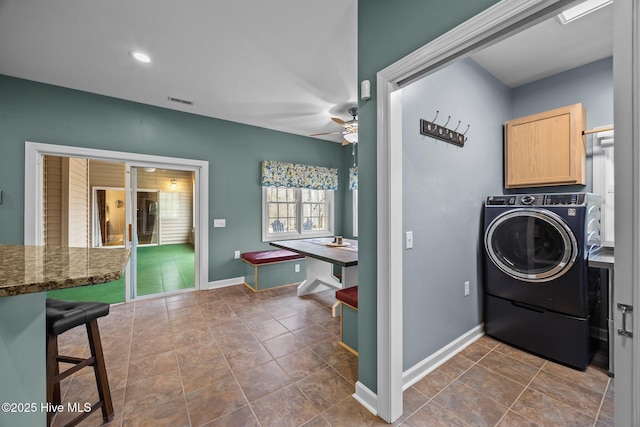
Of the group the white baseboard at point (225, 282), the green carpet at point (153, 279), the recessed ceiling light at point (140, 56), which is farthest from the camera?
the white baseboard at point (225, 282)

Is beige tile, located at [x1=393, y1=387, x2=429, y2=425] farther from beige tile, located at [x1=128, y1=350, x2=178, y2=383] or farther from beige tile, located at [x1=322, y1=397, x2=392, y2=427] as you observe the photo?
beige tile, located at [x1=128, y1=350, x2=178, y2=383]

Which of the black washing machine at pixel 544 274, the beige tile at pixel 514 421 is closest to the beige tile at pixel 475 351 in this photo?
the black washing machine at pixel 544 274

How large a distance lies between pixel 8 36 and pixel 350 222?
5020 mm

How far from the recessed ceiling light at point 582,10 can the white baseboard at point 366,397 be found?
2817 millimetres

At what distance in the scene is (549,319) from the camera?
2.13m

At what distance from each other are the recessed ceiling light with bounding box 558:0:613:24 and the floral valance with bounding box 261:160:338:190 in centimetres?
378

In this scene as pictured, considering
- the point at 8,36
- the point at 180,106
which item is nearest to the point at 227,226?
the point at 180,106

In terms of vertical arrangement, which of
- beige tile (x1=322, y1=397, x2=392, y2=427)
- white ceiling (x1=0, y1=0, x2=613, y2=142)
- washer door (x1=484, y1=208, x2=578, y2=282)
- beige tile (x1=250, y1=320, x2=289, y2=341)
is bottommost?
beige tile (x1=322, y1=397, x2=392, y2=427)

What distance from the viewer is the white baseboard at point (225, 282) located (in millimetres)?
4055

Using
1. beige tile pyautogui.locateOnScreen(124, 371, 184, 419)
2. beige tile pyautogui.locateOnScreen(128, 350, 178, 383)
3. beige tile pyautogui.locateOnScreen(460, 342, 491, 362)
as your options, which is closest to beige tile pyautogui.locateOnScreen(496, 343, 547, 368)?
beige tile pyautogui.locateOnScreen(460, 342, 491, 362)

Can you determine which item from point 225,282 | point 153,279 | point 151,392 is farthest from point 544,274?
point 153,279

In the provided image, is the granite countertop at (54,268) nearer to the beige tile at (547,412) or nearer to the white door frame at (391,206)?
the white door frame at (391,206)

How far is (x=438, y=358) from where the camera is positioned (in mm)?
2090

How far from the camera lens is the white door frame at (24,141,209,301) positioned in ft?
9.29
